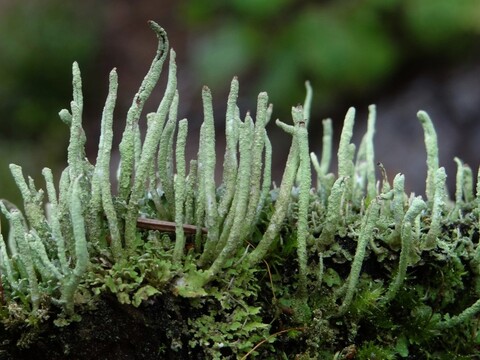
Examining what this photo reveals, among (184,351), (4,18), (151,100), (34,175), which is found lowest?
(184,351)

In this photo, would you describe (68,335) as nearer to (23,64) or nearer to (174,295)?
(174,295)

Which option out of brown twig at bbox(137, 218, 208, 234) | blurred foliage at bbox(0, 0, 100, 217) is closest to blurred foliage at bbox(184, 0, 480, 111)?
blurred foliage at bbox(0, 0, 100, 217)

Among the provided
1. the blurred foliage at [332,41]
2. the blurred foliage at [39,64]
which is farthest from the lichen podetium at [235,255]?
the blurred foliage at [39,64]

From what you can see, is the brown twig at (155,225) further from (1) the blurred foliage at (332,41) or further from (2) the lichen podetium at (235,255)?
(1) the blurred foliage at (332,41)

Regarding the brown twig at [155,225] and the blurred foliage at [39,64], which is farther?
the blurred foliage at [39,64]

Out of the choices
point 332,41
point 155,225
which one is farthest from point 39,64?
point 155,225

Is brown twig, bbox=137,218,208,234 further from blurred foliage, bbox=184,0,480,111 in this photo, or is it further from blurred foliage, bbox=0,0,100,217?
blurred foliage, bbox=0,0,100,217

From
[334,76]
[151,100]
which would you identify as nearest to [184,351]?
[334,76]
